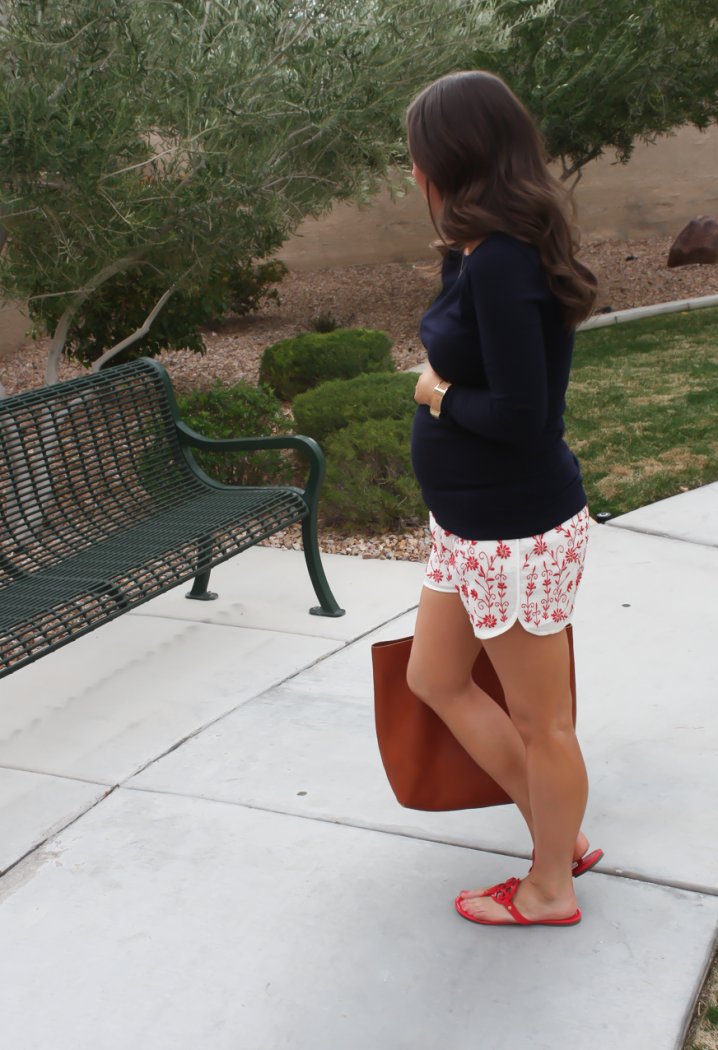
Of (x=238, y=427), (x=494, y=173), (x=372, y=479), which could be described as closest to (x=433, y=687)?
(x=494, y=173)

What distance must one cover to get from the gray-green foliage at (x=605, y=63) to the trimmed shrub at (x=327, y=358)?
3587 millimetres

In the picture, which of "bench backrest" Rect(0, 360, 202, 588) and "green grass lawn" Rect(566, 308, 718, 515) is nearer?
"bench backrest" Rect(0, 360, 202, 588)

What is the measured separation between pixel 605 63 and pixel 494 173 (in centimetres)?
936

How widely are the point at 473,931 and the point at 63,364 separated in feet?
29.8

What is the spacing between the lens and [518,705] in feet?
6.57

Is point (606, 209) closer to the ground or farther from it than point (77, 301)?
closer to the ground

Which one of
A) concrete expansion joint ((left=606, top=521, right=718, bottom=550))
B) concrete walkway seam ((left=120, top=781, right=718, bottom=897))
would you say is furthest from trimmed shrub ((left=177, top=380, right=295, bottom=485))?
concrete walkway seam ((left=120, top=781, right=718, bottom=897))

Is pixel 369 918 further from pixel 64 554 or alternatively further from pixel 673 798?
pixel 64 554

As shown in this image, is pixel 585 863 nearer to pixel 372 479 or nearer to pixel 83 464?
pixel 83 464

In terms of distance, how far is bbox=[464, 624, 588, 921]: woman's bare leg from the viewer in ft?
6.43

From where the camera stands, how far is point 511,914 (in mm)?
2234

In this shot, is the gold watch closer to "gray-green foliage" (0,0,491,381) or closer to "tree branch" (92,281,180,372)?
"gray-green foliage" (0,0,491,381)

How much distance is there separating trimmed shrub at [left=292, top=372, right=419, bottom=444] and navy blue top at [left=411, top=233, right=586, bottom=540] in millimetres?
3825

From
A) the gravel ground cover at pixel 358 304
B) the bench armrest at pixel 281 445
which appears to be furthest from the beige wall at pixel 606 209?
the bench armrest at pixel 281 445
